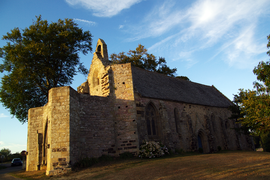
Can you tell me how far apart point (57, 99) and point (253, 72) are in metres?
14.8

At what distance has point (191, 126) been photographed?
829 inches

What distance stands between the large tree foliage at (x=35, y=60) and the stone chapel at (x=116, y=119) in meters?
3.34

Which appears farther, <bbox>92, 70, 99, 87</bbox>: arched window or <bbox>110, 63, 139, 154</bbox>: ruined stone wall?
<bbox>92, 70, 99, 87</bbox>: arched window

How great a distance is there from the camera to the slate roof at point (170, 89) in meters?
19.7

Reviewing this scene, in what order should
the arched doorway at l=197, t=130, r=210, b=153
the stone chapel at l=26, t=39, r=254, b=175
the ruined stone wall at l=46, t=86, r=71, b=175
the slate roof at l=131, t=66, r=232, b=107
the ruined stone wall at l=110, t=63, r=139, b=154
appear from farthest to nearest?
the arched doorway at l=197, t=130, r=210, b=153 < the slate roof at l=131, t=66, r=232, b=107 < the ruined stone wall at l=110, t=63, r=139, b=154 < the stone chapel at l=26, t=39, r=254, b=175 < the ruined stone wall at l=46, t=86, r=71, b=175

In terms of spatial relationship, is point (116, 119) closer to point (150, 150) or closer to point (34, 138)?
point (150, 150)

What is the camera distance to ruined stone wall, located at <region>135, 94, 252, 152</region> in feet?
59.1

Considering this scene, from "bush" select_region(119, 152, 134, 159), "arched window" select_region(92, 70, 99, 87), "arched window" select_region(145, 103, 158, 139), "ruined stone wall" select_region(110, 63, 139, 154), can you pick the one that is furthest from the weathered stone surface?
"bush" select_region(119, 152, 134, 159)

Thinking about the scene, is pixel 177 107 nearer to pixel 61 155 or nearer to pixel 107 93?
pixel 107 93

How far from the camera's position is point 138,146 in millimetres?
14773

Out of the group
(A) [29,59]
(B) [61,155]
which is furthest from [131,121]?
(A) [29,59]

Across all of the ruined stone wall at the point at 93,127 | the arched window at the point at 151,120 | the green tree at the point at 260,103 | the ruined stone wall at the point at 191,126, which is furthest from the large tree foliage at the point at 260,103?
the ruined stone wall at the point at 93,127

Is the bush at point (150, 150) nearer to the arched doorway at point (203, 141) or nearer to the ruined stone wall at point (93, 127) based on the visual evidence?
the ruined stone wall at point (93, 127)

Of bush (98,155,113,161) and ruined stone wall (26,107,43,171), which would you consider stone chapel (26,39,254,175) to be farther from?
bush (98,155,113,161)
